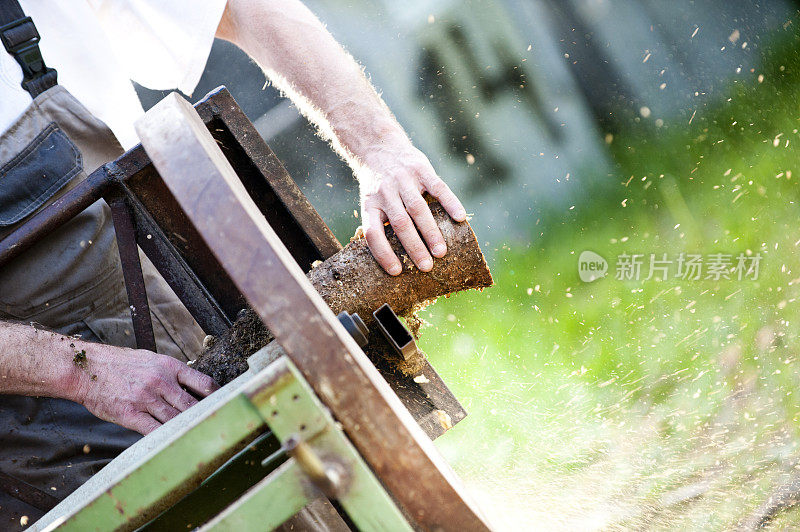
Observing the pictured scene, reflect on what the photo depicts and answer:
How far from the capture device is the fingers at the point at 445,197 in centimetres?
146

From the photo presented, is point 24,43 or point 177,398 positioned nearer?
point 177,398

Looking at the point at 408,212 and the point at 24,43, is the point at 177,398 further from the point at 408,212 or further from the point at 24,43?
the point at 24,43

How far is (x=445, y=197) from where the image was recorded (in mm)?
1473

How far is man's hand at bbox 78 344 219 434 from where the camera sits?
134 cm

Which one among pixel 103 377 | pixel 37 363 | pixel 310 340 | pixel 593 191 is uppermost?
pixel 37 363

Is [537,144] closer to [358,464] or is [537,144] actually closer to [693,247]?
[693,247]

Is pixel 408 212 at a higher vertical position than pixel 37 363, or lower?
lower

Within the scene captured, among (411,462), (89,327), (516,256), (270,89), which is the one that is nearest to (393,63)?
(270,89)

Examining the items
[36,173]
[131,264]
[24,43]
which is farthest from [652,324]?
[24,43]

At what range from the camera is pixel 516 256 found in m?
4.30

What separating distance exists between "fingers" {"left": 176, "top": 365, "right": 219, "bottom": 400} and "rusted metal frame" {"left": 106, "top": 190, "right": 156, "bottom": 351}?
280mm

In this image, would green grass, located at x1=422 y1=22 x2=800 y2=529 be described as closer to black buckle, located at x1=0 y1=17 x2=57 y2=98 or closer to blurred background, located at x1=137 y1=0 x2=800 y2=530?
blurred background, located at x1=137 y1=0 x2=800 y2=530

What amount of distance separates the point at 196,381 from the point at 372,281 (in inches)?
18.9

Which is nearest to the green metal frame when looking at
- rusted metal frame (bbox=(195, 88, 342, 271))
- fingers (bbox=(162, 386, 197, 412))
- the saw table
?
the saw table
